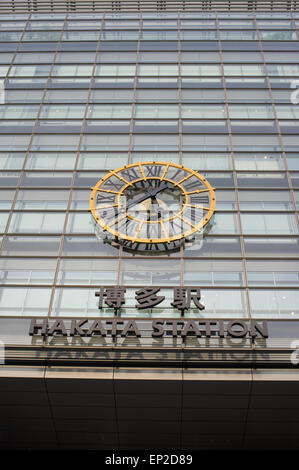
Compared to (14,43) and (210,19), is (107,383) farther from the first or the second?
(210,19)

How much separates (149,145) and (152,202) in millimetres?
5287

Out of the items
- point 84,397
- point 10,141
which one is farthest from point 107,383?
point 10,141

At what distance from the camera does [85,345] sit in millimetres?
19484

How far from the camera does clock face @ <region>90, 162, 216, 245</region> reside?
78.1 ft

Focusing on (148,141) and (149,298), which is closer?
(149,298)

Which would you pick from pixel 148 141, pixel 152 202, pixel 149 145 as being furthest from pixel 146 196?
pixel 148 141

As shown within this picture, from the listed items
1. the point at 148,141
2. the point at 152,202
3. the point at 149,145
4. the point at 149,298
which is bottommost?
the point at 149,298

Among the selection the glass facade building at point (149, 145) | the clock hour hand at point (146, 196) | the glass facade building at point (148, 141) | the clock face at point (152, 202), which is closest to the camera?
the glass facade building at point (149, 145)

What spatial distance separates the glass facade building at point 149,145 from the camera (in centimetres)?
2200

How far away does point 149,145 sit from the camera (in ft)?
95.8

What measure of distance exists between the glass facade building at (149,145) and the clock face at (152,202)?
0.70 m

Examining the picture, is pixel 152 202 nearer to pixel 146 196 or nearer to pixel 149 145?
pixel 146 196

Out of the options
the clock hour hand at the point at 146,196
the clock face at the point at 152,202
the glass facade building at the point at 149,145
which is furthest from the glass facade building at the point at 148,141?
the clock hour hand at the point at 146,196

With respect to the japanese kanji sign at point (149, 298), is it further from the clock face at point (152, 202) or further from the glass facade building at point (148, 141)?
the clock face at point (152, 202)
